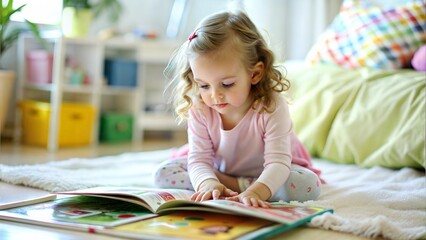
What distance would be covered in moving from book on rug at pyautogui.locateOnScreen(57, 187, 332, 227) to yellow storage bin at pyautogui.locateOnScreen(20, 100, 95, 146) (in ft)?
4.94

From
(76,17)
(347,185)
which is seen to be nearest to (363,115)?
(347,185)

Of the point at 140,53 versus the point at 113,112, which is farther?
the point at 113,112

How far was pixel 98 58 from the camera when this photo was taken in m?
2.74

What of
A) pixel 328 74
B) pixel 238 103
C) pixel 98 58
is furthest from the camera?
pixel 98 58

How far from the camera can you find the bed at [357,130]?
135 cm

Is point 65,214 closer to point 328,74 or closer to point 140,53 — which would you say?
point 328,74

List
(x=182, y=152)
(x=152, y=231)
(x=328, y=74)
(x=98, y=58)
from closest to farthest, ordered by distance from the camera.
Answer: (x=152, y=231) < (x=182, y=152) < (x=328, y=74) < (x=98, y=58)

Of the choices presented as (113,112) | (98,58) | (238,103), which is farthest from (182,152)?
(113,112)

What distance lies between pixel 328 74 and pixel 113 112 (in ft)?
4.61

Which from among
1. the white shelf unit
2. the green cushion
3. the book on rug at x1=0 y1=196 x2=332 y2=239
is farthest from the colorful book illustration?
the white shelf unit

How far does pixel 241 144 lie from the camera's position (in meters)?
1.37

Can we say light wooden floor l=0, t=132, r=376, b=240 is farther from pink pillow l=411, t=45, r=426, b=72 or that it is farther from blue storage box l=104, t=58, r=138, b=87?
pink pillow l=411, t=45, r=426, b=72

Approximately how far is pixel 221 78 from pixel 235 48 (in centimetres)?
7

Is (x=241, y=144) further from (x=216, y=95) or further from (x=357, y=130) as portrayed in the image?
(x=357, y=130)
